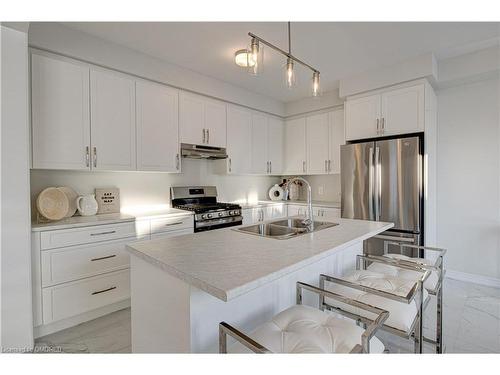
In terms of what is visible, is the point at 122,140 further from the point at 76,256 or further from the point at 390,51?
the point at 390,51

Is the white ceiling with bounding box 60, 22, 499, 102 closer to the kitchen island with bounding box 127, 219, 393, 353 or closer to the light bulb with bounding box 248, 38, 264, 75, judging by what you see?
the light bulb with bounding box 248, 38, 264, 75

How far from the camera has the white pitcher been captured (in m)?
2.50

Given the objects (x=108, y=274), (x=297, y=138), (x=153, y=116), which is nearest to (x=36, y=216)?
(x=108, y=274)

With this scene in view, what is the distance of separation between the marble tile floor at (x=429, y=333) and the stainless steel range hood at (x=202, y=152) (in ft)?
5.72

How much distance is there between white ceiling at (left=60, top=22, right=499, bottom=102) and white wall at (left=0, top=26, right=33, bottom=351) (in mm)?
696

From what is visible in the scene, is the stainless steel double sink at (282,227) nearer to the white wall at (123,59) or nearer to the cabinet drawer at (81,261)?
the cabinet drawer at (81,261)

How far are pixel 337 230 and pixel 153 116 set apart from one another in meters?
2.20

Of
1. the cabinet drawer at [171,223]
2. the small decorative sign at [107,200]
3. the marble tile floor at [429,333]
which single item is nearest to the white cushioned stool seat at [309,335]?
the marble tile floor at [429,333]

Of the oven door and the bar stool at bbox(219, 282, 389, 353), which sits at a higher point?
the oven door

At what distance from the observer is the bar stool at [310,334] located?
3.13 ft

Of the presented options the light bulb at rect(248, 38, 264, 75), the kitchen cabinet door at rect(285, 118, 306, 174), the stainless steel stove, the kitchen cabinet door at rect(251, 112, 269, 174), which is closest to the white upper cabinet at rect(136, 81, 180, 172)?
the stainless steel stove

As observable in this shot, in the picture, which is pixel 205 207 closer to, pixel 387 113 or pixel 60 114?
pixel 60 114

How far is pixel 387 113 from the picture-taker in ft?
9.94

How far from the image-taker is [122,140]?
2592 mm
